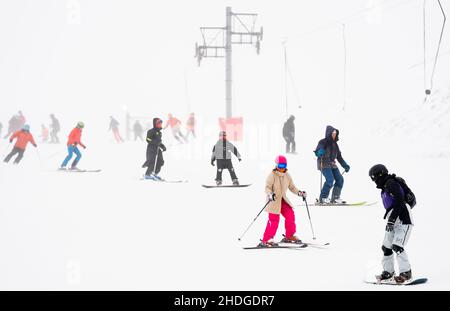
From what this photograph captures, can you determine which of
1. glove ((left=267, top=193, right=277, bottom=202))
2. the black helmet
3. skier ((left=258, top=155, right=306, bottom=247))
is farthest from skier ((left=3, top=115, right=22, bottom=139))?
the black helmet

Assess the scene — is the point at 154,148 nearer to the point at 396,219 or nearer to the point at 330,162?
the point at 330,162

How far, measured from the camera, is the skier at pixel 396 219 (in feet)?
21.9

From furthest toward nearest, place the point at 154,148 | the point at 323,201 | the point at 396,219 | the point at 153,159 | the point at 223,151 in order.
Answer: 1. the point at 153,159
2. the point at 154,148
3. the point at 223,151
4. the point at 323,201
5. the point at 396,219

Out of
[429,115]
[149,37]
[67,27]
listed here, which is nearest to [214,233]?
[429,115]

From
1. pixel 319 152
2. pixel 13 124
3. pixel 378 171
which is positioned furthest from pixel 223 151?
pixel 13 124

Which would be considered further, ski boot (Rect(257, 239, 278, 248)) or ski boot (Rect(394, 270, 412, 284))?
ski boot (Rect(257, 239, 278, 248))

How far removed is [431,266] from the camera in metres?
7.68

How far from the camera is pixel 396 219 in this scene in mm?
6730

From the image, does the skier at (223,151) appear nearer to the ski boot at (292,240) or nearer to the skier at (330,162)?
the skier at (330,162)

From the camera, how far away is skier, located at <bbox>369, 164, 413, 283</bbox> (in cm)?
668

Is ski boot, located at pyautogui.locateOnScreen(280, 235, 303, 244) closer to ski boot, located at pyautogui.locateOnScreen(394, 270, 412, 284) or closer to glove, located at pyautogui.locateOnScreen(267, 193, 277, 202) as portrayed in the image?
glove, located at pyautogui.locateOnScreen(267, 193, 277, 202)

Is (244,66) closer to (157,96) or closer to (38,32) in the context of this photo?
(157,96)

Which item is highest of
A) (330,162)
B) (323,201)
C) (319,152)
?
(319,152)

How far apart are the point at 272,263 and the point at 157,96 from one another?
58.1m
